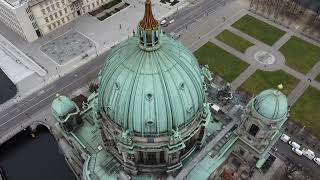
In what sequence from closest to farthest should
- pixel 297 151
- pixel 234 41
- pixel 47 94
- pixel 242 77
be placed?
pixel 297 151 < pixel 47 94 < pixel 242 77 < pixel 234 41

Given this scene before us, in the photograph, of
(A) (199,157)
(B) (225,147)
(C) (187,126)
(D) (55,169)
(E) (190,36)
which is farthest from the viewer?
(E) (190,36)

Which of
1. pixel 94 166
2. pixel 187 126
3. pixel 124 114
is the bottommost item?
pixel 94 166

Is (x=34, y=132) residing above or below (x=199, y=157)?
below

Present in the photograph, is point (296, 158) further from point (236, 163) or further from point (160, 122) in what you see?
point (160, 122)

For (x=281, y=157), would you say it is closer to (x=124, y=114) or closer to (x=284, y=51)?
(x=284, y=51)

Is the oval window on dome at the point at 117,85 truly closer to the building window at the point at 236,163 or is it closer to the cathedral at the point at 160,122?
the cathedral at the point at 160,122

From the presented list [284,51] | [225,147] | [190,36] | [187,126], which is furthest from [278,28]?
[187,126]

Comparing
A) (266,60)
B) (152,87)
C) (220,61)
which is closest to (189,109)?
(152,87)
